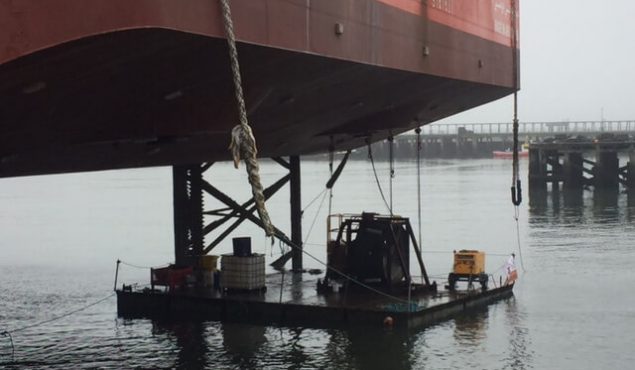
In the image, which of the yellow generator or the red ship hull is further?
the yellow generator

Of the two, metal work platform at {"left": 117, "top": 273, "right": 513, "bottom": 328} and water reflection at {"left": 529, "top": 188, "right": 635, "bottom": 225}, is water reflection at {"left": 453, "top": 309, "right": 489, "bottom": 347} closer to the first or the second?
metal work platform at {"left": 117, "top": 273, "right": 513, "bottom": 328}

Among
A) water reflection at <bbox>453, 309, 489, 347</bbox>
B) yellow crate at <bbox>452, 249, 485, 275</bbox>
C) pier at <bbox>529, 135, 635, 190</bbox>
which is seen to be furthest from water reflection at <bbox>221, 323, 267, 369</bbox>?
pier at <bbox>529, 135, 635, 190</bbox>

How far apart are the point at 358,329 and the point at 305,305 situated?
2028 mm

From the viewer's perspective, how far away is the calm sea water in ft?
78.6

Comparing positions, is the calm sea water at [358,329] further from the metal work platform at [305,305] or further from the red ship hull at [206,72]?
the red ship hull at [206,72]

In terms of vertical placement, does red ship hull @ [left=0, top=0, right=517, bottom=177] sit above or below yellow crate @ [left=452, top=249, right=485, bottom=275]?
above

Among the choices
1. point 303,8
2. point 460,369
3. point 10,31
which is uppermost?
point 303,8

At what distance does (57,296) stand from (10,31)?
2408 cm

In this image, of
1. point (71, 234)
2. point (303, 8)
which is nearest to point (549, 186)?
point (71, 234)

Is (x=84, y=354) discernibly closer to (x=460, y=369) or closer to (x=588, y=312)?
(x=460, y=369)

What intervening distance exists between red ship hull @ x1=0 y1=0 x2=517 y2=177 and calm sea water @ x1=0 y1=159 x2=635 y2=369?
554cm

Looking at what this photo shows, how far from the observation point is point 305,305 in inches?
1068

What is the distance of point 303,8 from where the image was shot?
53.4 feet

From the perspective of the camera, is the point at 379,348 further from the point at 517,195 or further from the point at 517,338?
the point at 517,195
